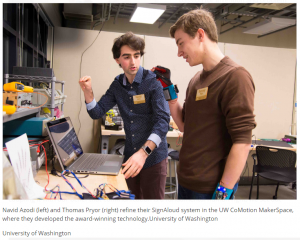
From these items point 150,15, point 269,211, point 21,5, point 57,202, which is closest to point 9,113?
point 57,202

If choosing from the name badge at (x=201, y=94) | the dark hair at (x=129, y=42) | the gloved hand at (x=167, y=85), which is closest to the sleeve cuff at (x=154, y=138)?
the gloved hand at (x=167, y=85)

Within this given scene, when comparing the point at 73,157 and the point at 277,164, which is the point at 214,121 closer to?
the point at 73,157

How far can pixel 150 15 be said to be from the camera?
3398 millimetres

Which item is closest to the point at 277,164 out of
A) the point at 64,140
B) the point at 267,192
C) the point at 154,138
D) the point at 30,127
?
the point at 267,192

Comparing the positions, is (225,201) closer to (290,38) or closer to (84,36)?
(84,36)

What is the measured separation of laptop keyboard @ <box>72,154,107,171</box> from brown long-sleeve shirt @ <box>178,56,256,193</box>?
0.46 meters

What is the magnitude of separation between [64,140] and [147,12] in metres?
2.78

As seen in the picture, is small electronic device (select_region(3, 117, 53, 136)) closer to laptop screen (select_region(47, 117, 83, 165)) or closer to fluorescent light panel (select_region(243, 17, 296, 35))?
laptop screen (select_region(47, 117, 83, 165))

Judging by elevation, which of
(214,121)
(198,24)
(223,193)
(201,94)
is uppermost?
(198,24)

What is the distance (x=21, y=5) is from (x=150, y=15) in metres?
1.92

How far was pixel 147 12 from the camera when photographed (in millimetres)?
3256

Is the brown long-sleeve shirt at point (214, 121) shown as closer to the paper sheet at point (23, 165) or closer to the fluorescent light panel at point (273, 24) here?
the paper sheet at point (23, 165)

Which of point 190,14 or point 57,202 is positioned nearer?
point 57,202

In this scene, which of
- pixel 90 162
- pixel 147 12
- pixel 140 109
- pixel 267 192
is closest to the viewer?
pixel 90 162
